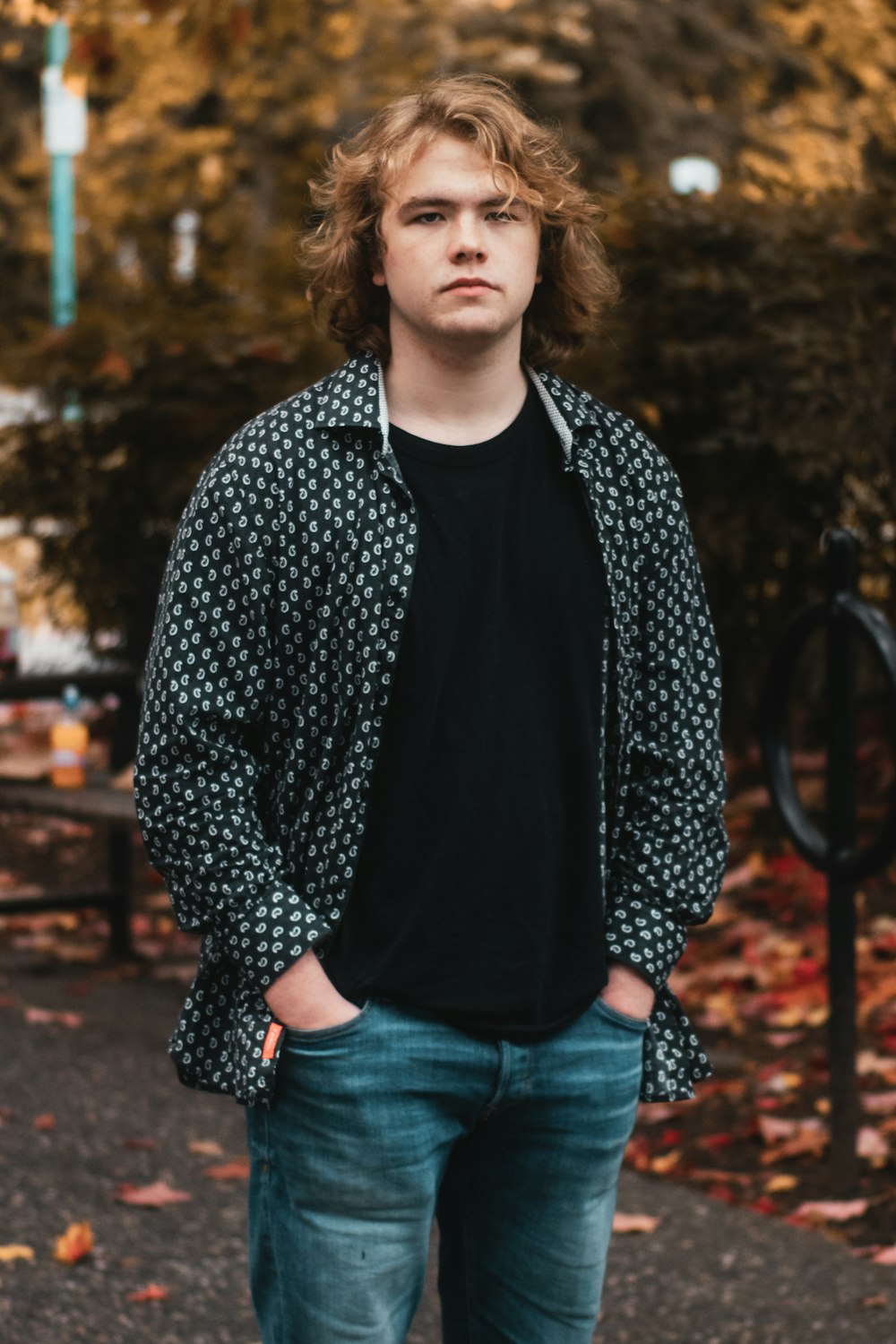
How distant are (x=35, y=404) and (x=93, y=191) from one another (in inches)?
535

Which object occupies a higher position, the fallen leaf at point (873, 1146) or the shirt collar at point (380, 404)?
the shirt collar at point (380, 404)

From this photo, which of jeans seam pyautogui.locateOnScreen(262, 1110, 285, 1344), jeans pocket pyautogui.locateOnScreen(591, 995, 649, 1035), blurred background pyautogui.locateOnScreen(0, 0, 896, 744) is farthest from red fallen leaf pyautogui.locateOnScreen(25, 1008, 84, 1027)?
jeans pocket pyautogui.locateOnScreen(591, 995, 649, 1035)

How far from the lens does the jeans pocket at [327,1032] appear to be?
2057 millimetres

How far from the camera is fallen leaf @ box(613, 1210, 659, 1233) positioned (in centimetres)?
408

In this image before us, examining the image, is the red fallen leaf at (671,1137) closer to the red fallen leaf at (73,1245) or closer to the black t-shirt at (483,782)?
the red fallen leaf at (73,1245)

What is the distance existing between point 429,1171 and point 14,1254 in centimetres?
202

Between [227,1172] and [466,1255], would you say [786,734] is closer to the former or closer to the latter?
[227,1172]

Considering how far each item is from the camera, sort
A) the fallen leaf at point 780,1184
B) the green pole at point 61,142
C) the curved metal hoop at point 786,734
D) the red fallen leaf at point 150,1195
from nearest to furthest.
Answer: the curved metal hoop at point 786,734
the red fallen leaf at point 150,1195
the fallen leaf at point 780,1184
the green pole at point 61,142

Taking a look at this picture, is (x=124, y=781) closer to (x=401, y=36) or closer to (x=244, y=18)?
(x=244, y=18)

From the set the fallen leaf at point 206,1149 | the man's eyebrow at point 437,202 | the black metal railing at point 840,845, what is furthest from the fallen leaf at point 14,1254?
the man's eyebrow at point 437,202

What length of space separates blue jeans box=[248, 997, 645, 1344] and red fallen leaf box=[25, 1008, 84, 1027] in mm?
3534

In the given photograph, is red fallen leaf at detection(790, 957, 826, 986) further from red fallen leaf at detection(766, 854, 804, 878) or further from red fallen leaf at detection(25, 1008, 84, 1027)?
red fallen leaf at detection(25, 1008, 84, 1027)

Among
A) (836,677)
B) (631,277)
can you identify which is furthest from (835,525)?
(836,677)

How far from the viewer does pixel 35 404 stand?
7340 millimetres
